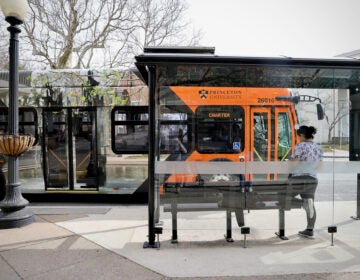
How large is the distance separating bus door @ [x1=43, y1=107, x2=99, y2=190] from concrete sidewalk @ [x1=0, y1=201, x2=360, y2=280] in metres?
1.31

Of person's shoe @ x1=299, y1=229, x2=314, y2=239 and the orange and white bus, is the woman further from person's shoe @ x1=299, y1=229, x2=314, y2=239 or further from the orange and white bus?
the orange and white bus

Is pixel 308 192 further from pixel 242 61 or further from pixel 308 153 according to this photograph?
pixel 242 61

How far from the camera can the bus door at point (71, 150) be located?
7.98 meters

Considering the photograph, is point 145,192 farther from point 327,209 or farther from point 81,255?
point 327,209

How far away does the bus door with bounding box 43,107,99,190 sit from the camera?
26.2ft

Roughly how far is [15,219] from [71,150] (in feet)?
7.78

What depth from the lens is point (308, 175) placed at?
554 centimetres

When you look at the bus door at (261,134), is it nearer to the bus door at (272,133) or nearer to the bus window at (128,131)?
the bus door at (272,133)

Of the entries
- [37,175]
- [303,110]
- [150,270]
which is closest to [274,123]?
[303,110]

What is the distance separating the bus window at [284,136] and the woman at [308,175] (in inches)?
83.9

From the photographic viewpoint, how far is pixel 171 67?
499 cm

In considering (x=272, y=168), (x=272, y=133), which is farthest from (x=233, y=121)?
(x=272, y=168)

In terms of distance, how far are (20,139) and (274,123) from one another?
5292 mm

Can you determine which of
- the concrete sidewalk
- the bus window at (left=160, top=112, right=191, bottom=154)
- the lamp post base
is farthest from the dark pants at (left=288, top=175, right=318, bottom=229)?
the lamp post base
